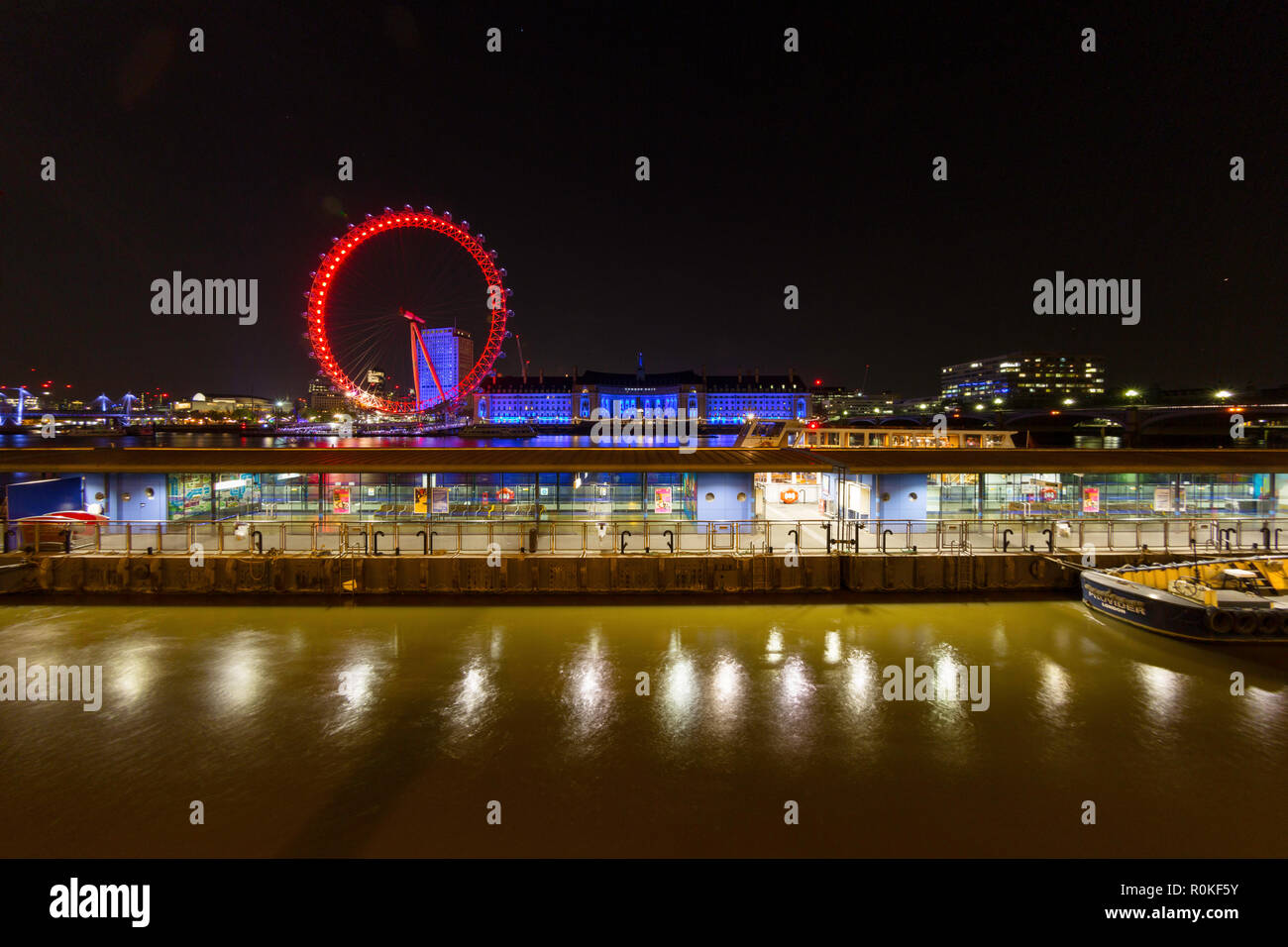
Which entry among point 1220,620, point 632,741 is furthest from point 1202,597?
point 632,741

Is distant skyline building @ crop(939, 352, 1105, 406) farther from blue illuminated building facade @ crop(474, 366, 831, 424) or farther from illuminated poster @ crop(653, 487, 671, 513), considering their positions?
illuminated poster @ crop(653, 487, 671, 513)

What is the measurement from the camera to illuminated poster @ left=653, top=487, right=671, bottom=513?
22.2 m

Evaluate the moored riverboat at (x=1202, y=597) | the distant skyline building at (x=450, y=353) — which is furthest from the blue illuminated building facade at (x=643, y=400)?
the moored riverboat at (x=1202, y=597)

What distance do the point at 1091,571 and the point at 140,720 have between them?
78.8ft

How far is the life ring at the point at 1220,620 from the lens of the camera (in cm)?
1580

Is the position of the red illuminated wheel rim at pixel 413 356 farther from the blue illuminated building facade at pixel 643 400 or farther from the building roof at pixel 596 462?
the blue illuminated building facade at pixel 643 400

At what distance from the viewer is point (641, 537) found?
20.8 m

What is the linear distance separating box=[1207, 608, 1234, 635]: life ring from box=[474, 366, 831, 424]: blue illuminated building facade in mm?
164297

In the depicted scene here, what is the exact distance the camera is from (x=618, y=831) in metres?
9.08

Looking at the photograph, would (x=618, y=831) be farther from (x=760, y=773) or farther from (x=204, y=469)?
(x=204, y=469)

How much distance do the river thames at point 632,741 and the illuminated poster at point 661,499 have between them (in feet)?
18.4
